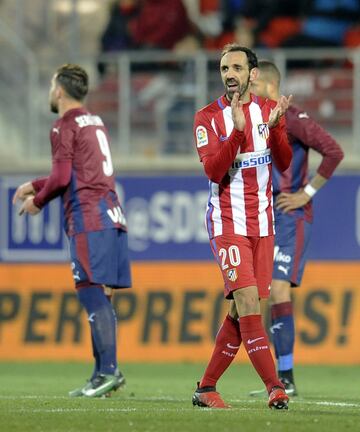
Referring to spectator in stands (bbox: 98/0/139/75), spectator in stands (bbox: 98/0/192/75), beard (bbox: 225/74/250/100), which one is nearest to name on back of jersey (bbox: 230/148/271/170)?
beard (bbox: 225/74/250/100)

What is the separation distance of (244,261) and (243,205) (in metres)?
0.34

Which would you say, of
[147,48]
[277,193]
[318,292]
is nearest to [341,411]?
[277,193]

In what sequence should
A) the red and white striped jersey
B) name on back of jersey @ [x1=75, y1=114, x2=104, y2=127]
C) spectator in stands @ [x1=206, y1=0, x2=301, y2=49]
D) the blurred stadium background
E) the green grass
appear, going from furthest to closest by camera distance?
1. spectator in stands @ [x1=206, y1=0, x2=301, y2=49]
2. the blurred stadium background
3. name on back of jersey @ [x1=75, y1=114, x2=104, y2=127]
4. the red and white striped jersey
5. the green grass

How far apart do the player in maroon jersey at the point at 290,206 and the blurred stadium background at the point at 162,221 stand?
3635mm

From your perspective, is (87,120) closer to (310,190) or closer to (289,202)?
(289,202)

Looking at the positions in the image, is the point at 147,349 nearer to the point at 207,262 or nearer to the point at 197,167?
the point at 207,262

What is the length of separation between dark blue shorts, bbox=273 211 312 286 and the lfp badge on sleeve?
466 centimetres

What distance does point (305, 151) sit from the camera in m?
9.78

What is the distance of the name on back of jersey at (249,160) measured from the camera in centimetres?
777

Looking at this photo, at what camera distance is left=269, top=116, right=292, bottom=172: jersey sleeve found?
7789mm

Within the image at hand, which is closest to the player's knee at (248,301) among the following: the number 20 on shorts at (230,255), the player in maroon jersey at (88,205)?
the number 20 on shorts at (230,255)

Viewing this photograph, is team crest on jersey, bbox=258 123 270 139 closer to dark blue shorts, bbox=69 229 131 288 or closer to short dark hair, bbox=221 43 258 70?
short dark hair, bbox=221 43 258 70

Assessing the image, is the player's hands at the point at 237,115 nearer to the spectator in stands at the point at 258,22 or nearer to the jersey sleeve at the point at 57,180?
the jersey sleeve at the point at 57,180

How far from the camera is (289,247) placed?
9.66 m
